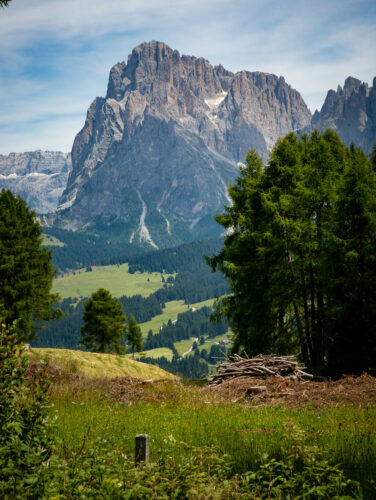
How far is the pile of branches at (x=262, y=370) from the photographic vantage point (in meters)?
13.8

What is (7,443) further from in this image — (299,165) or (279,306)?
(299,165)

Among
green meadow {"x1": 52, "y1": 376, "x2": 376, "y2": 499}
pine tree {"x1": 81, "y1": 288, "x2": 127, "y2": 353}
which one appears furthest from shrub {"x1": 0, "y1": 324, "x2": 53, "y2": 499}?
pine tree {"x1": 81, "y1": 288, "x2": 127, "y2": 353}

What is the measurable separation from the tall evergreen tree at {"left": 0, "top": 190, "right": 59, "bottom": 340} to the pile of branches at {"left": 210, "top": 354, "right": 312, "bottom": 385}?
56.6 feet

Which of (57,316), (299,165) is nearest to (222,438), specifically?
(299,165)

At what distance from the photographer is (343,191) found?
54.0ft

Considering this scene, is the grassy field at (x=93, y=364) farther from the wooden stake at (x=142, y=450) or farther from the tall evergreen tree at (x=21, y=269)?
the wooden stake at (x=142, y=450)

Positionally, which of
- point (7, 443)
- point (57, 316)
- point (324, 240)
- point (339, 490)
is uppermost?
point (324, 240)

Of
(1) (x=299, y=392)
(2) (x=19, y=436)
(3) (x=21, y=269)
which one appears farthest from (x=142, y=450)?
(3) (x=21, y=269)

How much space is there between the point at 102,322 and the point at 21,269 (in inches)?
745

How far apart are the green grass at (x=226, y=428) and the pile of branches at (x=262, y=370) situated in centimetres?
304

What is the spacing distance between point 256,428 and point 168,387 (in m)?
5.96

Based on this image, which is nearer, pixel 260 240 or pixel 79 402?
pixel 79 402

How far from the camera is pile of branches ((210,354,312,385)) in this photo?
1375 cm

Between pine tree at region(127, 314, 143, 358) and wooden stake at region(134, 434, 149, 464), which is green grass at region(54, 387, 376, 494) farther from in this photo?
pine tree at region(127, 314, 143, 358)
